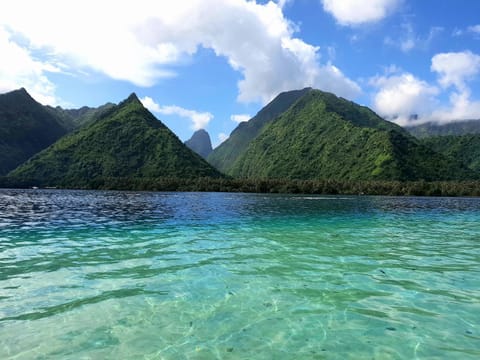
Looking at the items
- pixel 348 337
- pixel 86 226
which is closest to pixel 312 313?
pixel 348 337

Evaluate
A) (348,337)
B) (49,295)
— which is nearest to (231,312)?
(348,337)

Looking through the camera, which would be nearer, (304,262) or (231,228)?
(304,262)

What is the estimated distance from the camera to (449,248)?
24422 millimetres

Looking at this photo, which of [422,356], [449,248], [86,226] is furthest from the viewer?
[86,226]

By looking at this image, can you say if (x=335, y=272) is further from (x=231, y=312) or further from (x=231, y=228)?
(x=231, y=228)

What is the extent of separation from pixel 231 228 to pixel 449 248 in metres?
18.1

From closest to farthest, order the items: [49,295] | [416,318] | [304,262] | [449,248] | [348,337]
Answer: [348,337] → [416,318] → [49,295] → [304,262] → [449,248]

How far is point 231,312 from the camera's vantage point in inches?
453

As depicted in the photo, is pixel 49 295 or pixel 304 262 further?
pixel 304 262

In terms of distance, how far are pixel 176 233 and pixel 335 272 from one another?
16.7 m

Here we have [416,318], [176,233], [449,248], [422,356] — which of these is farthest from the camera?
[176,233]

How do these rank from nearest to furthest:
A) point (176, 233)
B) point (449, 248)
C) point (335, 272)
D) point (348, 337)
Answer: point (348, 337) < point (335, 272) < point (449, 248) < point (176, 233)

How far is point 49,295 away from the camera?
1297 centimetres

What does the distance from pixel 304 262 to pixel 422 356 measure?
10459 mm
